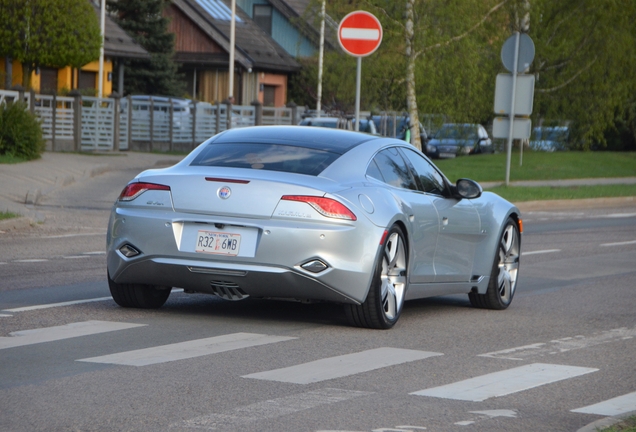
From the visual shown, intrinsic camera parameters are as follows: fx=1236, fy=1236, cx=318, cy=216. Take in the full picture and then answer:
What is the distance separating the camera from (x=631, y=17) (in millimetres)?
40312

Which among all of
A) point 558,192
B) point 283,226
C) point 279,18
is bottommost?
point 558,192

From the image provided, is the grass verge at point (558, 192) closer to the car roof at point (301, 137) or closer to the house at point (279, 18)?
the car roof at point (301, 137)

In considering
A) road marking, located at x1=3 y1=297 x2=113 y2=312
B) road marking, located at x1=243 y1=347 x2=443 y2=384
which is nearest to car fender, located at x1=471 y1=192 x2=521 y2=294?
Result: road marking, located at x1=243 y1=347 x2=443 y2=384

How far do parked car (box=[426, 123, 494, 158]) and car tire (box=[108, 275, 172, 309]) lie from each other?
3311 cm

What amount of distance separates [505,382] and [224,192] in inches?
93.9

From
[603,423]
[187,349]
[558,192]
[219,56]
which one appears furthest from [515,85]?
[219,56]

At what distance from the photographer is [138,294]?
29.1ft

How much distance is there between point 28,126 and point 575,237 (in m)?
14.0

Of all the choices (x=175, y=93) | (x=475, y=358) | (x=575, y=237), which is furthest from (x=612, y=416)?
(x=175, y=93)

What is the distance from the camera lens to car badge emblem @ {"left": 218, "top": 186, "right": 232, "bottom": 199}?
319 inches

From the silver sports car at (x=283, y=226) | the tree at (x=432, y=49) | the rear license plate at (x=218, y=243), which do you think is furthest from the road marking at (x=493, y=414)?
the tree at (x=432, y=49)

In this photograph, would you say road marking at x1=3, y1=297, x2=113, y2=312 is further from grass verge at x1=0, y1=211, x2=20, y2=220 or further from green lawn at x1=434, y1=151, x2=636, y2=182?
green lawn at x1=434, y1=151, x2=636, y2=182

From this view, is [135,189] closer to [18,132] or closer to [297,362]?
[297,362]

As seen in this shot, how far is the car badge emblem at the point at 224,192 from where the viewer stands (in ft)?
26.6
